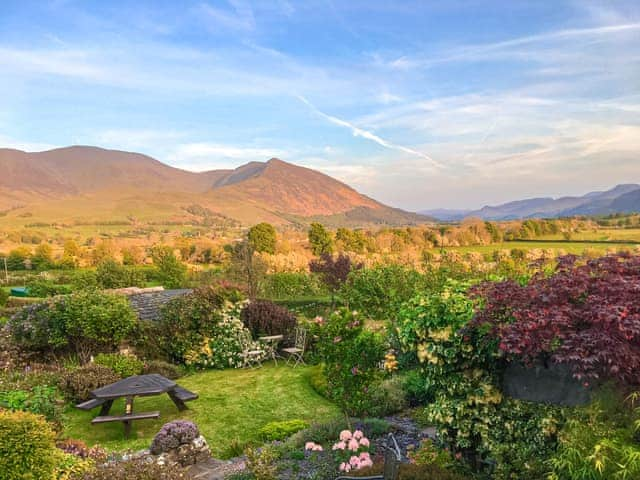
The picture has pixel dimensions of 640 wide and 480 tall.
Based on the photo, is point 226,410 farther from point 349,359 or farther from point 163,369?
point 349,359

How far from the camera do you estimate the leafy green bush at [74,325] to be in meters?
11.2

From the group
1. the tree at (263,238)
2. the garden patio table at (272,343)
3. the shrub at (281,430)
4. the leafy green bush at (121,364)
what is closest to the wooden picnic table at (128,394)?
the shrub at (281,430)

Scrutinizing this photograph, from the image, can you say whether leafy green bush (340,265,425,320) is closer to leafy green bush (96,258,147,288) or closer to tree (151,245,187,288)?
tree (151,245,187,288)

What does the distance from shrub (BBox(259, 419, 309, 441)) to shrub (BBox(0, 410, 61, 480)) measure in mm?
3418

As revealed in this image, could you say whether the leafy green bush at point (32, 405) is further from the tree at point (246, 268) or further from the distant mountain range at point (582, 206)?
the distant mountain range at point (582, 206)

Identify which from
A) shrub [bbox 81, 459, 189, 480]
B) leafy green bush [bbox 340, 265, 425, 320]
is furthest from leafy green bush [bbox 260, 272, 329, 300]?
shrub [bbox 81, 459, 189, 480]

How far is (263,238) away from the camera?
1356 inches

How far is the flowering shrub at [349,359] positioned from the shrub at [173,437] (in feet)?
6.85

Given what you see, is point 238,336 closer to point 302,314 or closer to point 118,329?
point 118,329

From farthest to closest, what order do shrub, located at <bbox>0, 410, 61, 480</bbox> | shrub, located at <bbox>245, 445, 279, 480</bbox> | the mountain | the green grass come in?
the mountain, the green grass, shrub, located at <bbox>245, 445, 279, 480</bbox>, shrub, located at <bbox>0, 410, 61, 480</bbox>


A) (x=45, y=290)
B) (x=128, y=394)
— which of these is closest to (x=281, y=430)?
(x=128, y=394)

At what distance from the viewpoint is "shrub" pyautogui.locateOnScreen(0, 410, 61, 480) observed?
14.1 ft

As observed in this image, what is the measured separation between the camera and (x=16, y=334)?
11508 mm

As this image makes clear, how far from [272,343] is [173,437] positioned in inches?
281
